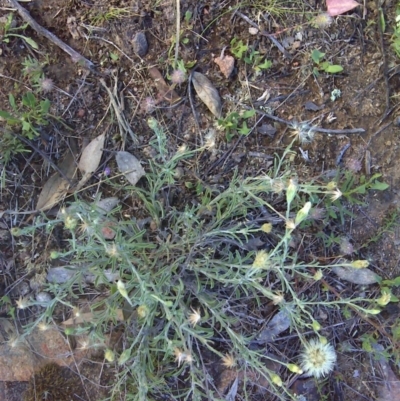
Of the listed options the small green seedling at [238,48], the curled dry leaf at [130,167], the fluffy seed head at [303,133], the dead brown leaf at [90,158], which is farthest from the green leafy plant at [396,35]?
the dead brown leaf at [90,158]

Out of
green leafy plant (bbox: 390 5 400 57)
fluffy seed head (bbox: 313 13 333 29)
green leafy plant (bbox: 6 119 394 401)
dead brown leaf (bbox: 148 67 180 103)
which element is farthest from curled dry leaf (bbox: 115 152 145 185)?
green leafy plant (bbox: 390 5 400 57)

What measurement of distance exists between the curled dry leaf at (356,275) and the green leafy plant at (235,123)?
83cm

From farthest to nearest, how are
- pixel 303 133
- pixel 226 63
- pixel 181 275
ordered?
pixel 226 63 < pixel 303 133 < pixel 181 275

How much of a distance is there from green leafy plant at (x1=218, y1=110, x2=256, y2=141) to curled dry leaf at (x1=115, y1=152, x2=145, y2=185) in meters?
0.45

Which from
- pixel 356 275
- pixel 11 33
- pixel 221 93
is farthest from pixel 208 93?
pixel 356 275

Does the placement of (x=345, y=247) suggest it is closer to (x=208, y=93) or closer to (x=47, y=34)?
(x=208, y=93)

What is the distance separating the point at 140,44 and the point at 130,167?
61 cm

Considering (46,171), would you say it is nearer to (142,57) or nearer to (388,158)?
(142,57)

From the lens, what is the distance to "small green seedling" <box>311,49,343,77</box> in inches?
94.7

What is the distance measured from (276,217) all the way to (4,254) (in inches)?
53.2

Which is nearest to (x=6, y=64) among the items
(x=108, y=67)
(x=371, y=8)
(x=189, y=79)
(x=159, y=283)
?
(x=108, y=67)

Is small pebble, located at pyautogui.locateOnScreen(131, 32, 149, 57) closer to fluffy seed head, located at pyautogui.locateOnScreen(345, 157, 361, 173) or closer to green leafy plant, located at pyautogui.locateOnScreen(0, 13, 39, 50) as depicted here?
green leafy plant, located at pyautogui.locateOnScreen(0, 13, 39, 50)

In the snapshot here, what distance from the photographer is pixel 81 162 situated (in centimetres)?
242

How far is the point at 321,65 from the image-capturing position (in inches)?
95.9
